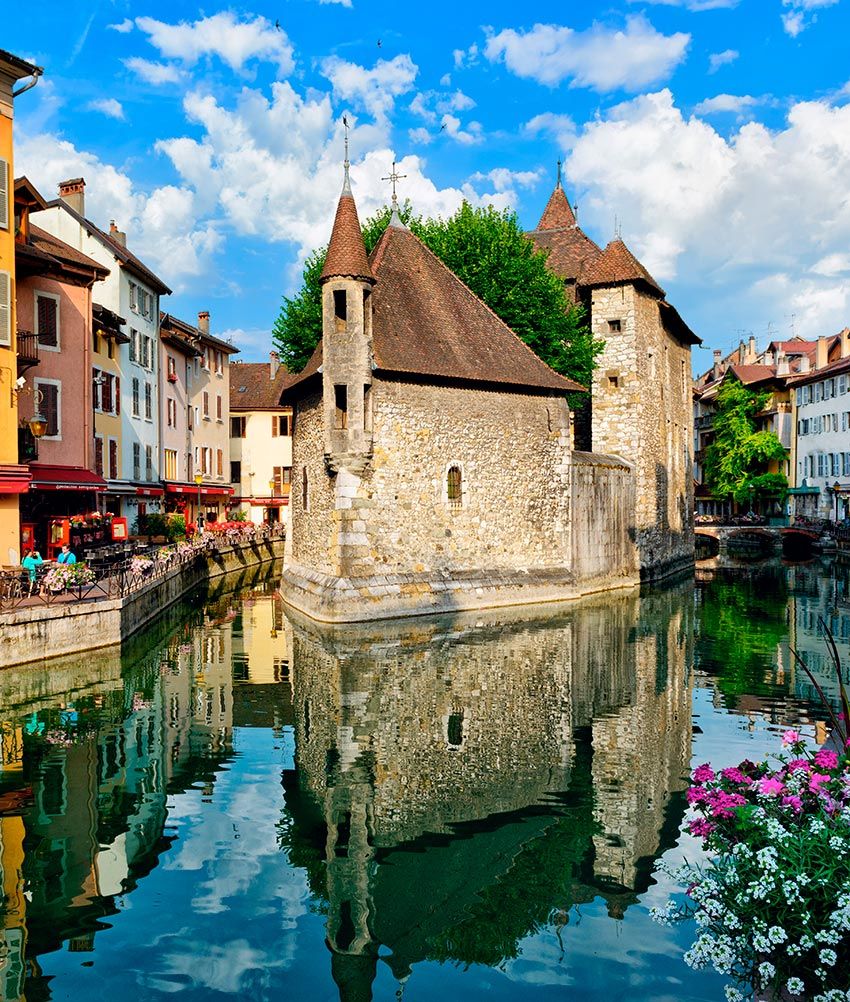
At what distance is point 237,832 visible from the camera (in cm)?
908

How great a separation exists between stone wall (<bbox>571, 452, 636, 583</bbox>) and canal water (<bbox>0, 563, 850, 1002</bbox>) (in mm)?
9176

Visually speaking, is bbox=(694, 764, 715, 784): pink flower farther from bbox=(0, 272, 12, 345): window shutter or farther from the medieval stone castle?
bbox=(0, 272, 12, 345): window shutter

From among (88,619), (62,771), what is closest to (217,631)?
(88,619)

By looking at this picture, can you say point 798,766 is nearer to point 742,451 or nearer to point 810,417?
point 810,417

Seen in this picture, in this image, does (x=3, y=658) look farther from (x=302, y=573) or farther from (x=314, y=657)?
(x=302, y=573)

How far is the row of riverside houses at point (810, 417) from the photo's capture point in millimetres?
51188

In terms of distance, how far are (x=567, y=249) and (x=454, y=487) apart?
19197 mm

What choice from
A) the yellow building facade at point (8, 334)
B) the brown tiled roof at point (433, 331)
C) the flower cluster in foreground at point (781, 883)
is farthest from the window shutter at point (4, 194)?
the flower cluster in foreground at point (781, 883)

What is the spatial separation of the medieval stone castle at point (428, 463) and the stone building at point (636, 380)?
0.89 m

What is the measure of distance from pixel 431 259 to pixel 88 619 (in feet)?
48.0

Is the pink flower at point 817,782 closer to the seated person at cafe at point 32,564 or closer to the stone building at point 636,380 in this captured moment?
the seated person at cafe at point 32,564

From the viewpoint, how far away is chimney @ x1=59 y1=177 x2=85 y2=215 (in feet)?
110

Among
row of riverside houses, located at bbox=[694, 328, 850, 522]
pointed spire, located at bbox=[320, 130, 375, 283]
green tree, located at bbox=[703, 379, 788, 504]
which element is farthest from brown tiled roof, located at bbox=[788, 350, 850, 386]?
pointed spire, located at bbox=[320, 130, 375, 283]

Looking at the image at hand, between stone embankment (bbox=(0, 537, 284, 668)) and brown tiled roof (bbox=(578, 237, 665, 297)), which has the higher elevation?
brown tiled roof (bbox=(578, 237, 665, 297))
